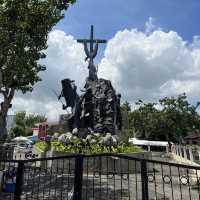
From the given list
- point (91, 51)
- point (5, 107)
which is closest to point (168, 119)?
point (91, 51)

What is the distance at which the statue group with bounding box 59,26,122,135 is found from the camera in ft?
74.7

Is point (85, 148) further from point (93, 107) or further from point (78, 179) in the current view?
point (78, 179)

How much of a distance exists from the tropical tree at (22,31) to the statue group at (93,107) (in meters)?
7.55

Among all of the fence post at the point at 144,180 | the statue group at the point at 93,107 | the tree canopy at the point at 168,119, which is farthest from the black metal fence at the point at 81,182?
the tree canopy at the point at 168,119

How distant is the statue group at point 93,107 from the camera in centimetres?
2277

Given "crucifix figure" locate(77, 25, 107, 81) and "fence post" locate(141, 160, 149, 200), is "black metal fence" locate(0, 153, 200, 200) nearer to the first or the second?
"fence post" locate(141, 160, 149, 200)

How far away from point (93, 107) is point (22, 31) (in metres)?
10.8

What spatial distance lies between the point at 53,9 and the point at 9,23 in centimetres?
227

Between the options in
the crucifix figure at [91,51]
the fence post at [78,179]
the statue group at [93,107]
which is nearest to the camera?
the fence post at [78,179]

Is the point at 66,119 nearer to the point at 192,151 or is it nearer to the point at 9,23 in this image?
the point at 192,151

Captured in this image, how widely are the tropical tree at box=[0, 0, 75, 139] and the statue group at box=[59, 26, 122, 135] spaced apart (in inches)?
297

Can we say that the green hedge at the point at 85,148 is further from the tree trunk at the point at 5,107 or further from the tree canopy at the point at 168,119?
the tree canopy at the point at 168,119

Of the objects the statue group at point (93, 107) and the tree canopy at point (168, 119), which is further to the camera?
the tree canopy at point (168, 119)

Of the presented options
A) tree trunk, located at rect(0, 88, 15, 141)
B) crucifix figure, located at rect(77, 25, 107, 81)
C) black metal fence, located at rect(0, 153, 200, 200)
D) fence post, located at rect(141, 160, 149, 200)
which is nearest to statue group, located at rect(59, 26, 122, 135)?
crucifix figure, located at rect(77, 25, 107, 81)
